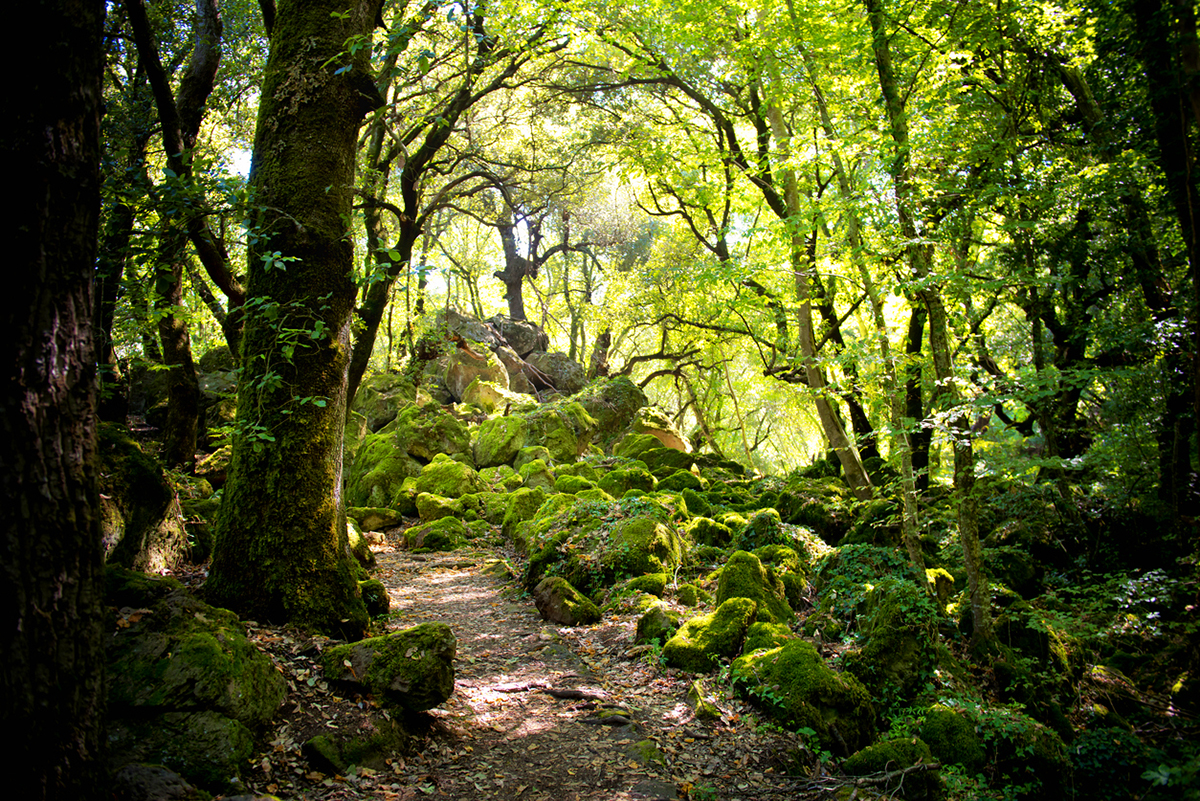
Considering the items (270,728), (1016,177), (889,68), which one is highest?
(889,68)

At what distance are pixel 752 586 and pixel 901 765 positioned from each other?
2.12 m

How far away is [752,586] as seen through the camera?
6.11 meters

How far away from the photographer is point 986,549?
8273 millimetres

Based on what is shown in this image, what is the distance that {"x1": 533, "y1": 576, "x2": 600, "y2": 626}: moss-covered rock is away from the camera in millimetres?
6516

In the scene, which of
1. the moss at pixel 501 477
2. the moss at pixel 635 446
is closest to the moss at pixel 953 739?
the moss at pixel 501 477

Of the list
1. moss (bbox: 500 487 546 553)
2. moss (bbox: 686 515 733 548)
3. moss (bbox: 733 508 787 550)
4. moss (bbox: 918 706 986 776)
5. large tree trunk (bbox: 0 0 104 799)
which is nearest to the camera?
large tree trunk (bbox: 0 0 104 799)

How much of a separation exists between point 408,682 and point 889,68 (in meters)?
7.01

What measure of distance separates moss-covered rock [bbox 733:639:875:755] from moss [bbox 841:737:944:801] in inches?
7.0

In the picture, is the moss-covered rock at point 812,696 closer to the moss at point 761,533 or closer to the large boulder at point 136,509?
the moss at point 761,533

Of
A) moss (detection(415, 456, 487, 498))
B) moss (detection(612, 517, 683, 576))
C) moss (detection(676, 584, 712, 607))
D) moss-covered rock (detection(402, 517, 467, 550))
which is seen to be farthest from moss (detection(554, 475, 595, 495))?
moss (detection(676, 584, 712, 607))

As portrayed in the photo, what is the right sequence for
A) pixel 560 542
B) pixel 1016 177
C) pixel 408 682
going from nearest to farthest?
pixel 408 682 < pixel 1016 177 < pixel 560 542

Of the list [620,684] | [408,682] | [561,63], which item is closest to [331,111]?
[408,682]

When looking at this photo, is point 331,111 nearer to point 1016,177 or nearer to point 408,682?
point 408,682

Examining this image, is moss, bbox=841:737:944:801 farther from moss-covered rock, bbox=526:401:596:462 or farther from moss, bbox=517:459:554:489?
moss-covered rock, bbox=526:401:596:462
